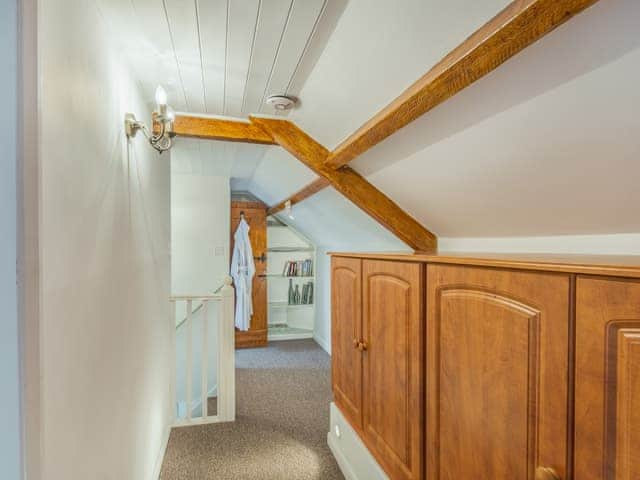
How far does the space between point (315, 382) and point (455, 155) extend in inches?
112

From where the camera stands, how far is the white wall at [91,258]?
0.85 metres

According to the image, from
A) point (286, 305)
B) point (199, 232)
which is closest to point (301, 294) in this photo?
point (286, 305)

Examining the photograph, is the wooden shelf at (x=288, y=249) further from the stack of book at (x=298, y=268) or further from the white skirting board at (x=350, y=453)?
the white skirting board at (x=350, y=453)

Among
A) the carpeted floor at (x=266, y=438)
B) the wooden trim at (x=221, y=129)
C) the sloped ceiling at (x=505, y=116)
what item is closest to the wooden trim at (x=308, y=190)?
the wooden trim at (x=221, y=129)

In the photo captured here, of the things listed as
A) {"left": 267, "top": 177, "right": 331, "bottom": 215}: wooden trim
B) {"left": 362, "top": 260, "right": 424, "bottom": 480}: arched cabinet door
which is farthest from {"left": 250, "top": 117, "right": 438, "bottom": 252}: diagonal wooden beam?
{"left": 362, "top": 260, "right": 424, "bottom": 480}: arched cabinet door

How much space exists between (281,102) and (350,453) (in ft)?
6.72

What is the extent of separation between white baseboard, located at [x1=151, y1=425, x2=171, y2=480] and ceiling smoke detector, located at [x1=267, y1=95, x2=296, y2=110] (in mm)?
2215

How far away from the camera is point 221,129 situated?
2.24 meters

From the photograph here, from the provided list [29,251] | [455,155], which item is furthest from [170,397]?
[455,155]

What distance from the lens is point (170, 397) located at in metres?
2.65

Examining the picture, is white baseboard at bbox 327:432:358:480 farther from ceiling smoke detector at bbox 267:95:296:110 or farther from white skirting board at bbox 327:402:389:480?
ceiling smoke detector at bbox 267:95:296:110

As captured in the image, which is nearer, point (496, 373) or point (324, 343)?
point (496, 373)

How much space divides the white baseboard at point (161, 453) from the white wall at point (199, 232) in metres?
2.13

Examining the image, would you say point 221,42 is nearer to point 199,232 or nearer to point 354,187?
point 354,187
